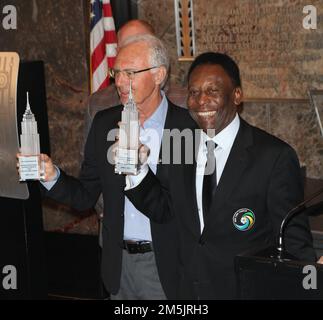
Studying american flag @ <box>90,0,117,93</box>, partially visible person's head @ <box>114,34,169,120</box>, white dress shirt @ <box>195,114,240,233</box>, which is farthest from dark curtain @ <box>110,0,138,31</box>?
white dress shirt @ <box>195,114,240,233</box>

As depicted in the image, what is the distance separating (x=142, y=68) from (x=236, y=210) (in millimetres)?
913

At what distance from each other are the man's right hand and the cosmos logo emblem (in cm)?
89

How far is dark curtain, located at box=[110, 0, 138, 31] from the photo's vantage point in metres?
6.64

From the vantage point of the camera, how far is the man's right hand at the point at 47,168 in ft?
12.0

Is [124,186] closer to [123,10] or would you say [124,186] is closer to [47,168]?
[47,168]

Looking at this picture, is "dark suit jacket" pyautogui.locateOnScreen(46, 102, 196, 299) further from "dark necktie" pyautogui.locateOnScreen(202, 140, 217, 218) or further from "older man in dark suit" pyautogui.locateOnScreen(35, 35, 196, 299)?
"dark necktie" pyautogui.locateOnScreen(202, 140, 217, 218)

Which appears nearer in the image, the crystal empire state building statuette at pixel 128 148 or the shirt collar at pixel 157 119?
the crystal empire state building statuette at pixel 128 148

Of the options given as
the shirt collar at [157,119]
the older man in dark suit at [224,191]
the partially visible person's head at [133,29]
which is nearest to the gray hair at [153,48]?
the shirt collar at [157,119]

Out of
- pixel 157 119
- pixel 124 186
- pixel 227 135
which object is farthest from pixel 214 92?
pixel 124 186

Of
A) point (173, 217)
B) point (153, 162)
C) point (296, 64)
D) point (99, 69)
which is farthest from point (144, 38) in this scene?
point (99, 69)

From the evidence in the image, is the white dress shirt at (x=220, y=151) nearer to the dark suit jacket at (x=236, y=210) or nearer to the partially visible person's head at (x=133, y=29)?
the dark suit jacket at (x=236, y=210)

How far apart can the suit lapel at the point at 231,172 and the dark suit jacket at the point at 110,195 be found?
15.5 inches

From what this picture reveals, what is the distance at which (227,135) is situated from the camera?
3527 millimetres
